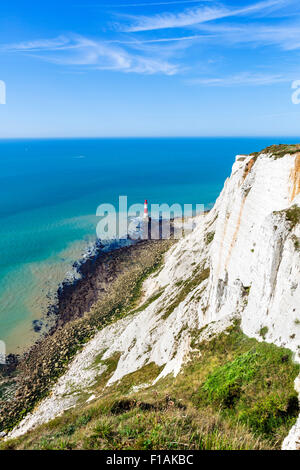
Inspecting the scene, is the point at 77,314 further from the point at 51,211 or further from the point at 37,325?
the point at 51,211

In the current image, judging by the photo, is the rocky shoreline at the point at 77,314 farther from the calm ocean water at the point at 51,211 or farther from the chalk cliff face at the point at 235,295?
the calm ocean water at the point at 51,211

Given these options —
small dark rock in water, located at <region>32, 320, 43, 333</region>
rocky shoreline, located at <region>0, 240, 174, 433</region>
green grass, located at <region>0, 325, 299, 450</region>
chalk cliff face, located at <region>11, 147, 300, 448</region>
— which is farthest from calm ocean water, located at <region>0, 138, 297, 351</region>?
green grass, located at <region>0, 325, 299, 450</region>

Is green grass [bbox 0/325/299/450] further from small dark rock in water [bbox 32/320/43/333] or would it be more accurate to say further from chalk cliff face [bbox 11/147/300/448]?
small dark rock in water [bbox 32/320/43/333]

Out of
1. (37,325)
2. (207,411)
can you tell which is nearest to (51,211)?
(37,325)

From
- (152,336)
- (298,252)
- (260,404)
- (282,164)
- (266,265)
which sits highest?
(282,164)

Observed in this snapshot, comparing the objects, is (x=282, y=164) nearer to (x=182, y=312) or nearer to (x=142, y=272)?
(x=182, y=312)
